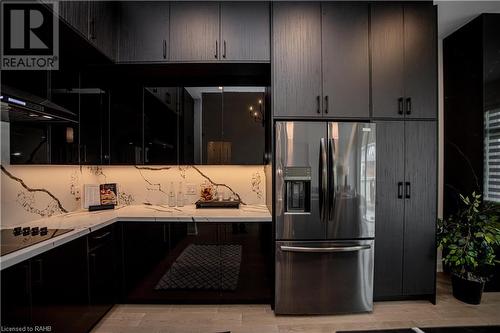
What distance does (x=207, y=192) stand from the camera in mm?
2857

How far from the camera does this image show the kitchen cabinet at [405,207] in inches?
90.7

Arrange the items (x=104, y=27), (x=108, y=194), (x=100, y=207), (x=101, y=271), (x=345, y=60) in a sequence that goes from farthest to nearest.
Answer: (x=108, y=194) < (x=100, y=207) < (x=345, y=60) < (x=104, y=27) < (x=101, y=271)

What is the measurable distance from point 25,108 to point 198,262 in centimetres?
180

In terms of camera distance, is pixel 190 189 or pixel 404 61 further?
pixel 190 189

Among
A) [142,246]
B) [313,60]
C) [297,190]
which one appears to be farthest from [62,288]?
[313,60]

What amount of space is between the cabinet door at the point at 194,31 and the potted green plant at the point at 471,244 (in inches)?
119

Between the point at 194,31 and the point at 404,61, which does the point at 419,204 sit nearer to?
the point at 404,61

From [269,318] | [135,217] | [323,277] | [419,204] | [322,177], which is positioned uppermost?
[322,177]

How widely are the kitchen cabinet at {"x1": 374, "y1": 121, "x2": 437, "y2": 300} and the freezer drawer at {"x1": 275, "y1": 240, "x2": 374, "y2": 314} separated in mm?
235

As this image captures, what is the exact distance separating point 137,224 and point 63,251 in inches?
26.8

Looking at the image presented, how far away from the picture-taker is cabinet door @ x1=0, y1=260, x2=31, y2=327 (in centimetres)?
125

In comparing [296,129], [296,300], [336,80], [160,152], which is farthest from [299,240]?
[160,152]

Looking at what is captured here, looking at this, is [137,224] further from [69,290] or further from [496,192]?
[496,192]

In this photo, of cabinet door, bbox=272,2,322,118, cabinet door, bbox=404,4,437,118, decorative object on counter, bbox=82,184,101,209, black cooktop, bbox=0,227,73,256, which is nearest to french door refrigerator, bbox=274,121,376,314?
cabinet door, bbox=272,2,322,118
